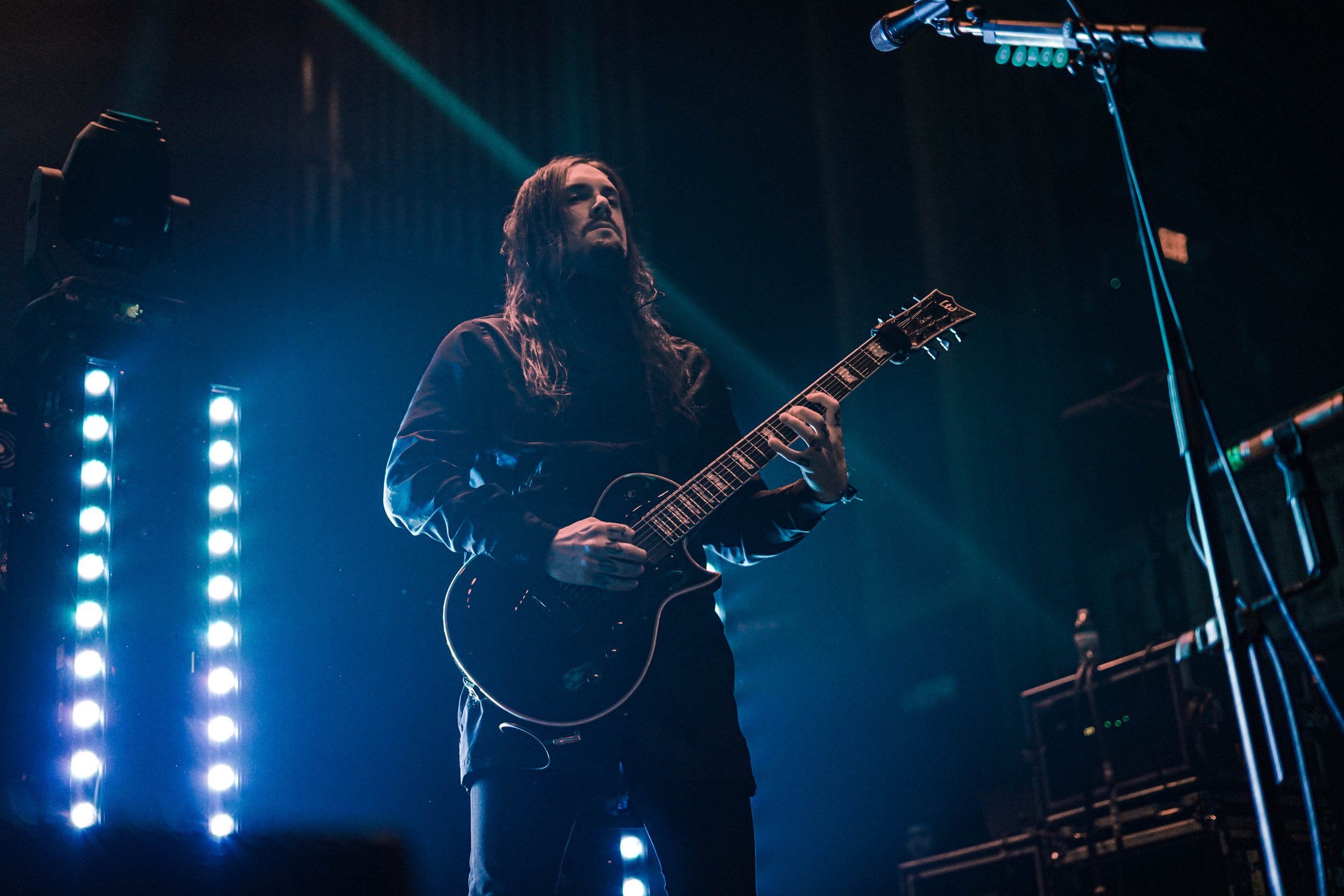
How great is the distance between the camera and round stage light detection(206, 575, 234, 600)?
2.87m

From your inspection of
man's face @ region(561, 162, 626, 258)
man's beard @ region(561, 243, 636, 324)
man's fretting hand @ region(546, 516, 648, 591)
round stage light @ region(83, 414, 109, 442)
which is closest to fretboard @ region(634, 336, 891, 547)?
man's fretting hand @ region(546, 516, 648, 591)

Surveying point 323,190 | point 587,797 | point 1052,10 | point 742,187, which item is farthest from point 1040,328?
point 587,797

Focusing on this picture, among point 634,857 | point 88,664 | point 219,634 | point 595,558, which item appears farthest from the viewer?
point 634,857

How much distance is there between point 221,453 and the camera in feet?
9.96

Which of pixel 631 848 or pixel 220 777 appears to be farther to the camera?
pixel 631 848

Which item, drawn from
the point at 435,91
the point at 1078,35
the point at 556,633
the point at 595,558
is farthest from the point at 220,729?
the point at 435,91

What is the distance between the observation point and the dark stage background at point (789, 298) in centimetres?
347

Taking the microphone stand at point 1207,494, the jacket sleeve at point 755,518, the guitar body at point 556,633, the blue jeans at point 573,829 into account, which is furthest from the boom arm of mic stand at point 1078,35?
the blue jeans at point 573,829

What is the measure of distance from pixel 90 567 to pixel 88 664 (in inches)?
9.2

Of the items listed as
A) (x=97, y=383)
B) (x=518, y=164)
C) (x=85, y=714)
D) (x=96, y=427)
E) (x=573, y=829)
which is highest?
(x=518, y=164)

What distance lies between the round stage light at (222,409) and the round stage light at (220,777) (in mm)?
913

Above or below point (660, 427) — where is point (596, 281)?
above

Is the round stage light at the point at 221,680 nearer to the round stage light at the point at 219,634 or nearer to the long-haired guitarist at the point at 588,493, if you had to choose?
the round stage light at the point at 219,634

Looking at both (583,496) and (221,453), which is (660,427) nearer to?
(583,496)
